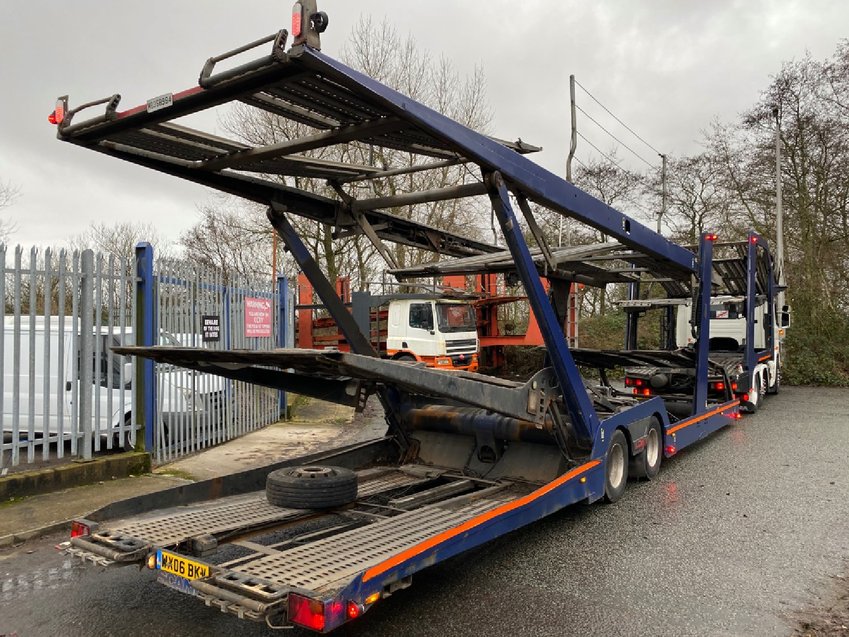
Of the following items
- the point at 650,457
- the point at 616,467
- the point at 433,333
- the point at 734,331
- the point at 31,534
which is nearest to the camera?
the point at 31,534

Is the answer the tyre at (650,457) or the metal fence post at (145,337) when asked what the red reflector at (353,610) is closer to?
the tyre at (650,457)

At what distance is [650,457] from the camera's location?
23.6 ft

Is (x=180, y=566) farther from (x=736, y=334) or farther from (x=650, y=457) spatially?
(x=736, y=334)

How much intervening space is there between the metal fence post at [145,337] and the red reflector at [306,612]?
5343mm

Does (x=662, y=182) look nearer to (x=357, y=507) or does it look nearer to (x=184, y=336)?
(x=184, y=336)

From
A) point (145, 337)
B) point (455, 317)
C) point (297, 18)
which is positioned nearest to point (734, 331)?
point (455, 317)

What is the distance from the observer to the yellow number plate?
3.26m

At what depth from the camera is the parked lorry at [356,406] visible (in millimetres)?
3279

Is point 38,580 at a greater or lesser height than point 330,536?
lesser

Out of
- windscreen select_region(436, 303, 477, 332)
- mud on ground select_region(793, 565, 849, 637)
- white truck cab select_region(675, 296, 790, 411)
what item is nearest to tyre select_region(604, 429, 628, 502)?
mud on ground select_region(793, 565, 849, 637)

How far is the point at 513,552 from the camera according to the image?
502 cm

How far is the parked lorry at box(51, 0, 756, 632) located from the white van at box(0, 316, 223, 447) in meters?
2.45

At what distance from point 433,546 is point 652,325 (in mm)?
21566

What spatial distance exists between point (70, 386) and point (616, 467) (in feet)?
20.2
